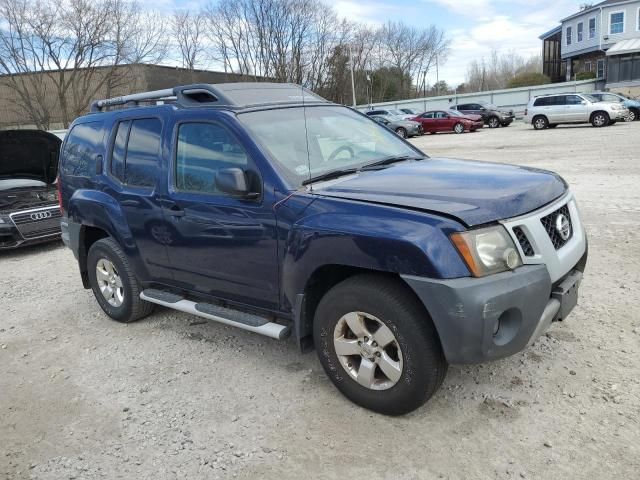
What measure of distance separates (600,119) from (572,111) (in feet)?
4.17

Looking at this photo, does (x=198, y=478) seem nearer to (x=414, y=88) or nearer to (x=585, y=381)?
(x=585, y=381)

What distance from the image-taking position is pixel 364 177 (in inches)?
137

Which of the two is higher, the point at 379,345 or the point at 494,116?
the point at 494,116

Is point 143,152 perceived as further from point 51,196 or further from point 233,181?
point 51,196

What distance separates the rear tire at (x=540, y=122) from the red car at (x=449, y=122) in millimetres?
3805

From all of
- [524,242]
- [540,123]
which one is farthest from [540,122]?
[524,242]

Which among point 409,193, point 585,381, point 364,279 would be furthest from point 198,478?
point 585,381

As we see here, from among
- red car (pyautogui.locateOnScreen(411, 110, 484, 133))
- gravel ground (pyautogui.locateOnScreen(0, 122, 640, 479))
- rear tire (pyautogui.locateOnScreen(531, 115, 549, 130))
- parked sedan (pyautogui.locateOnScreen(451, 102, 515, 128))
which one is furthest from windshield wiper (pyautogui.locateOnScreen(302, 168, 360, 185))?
parked sedan (pyautogui.locateOnScreen(451, 102, 515, 128))

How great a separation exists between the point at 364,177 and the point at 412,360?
4.07ft

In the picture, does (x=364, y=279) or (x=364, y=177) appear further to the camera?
(x=364, y=177)

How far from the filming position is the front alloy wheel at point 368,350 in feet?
9.77

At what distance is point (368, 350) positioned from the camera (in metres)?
3.06

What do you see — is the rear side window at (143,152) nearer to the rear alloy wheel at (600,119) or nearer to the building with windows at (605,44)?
the rear alloy wheel at (600,119)

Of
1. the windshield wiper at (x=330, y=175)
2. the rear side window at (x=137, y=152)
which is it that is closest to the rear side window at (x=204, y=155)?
the rear side window at (x=137, y=152)
